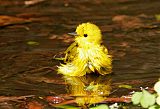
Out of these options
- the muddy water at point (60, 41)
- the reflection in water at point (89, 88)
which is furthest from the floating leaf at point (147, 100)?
the muddy water at point (60, 41)

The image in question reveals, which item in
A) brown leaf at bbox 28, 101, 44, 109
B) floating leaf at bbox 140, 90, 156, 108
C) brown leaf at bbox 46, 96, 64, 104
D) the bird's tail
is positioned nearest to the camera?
floating leaf at bbox 140, 90, 156, 108

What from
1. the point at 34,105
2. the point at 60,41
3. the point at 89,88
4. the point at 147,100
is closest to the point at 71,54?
the point at 89,88

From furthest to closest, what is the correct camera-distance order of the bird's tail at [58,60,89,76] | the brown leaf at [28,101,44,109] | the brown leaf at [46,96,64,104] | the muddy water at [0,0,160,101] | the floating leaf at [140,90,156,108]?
the muddy water at [0,0,160,101] < the bird's tail at [58,60,89,76] < the brown leaf at [46,96,64,104] < the brown leaf at [28,101,44,109] < the floating leaf at [140,90,156,108]

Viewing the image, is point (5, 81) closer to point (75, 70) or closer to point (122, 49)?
point (75, 70)

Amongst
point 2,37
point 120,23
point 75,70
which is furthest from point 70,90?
point 120,23

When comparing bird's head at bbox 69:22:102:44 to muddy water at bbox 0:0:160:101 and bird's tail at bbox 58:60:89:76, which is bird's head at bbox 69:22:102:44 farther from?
muddy water at bbox 0:0:160:101

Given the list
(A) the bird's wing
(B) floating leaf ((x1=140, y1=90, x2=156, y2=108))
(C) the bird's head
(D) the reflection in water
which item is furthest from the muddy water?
(B) floating leaf ((x1=140, y1=90, x2=156, y2=108))
